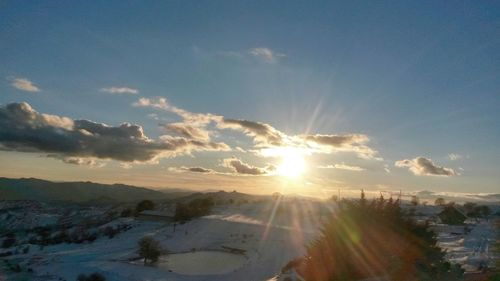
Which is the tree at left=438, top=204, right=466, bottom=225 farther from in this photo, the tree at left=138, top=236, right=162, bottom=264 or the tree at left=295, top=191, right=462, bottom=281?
the tree at left=295, top=191, right=462, bottom=281

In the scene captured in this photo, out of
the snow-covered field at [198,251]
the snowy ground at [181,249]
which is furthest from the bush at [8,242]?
the snowy ground at [181,249]

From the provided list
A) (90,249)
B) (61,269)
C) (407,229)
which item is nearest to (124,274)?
(61,269)

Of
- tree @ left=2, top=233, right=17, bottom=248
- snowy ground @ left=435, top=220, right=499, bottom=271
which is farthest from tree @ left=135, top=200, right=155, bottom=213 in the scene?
snowy ground @ left=435, top=220, right=499, bottom=271

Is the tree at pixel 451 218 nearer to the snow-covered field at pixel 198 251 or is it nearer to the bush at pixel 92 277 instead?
the snow-covered field at pixel 198 251

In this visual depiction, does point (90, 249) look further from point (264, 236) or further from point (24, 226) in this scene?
point (24, 226)

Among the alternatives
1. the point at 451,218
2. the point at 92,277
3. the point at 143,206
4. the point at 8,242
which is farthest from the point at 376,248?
the point at 143,206

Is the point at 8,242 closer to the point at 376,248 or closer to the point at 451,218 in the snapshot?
the point at 451,218
